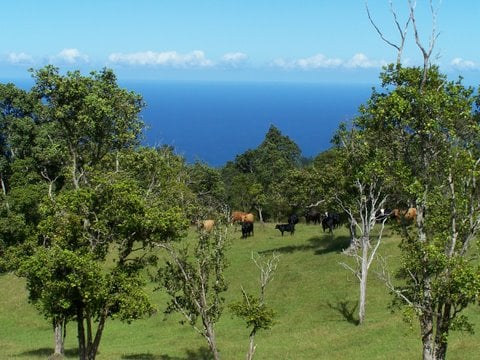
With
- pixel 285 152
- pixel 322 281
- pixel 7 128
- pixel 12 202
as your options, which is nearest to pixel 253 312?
pixel 322 281

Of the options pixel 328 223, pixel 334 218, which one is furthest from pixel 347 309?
pixel 334 218

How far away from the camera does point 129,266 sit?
2662 centimetres

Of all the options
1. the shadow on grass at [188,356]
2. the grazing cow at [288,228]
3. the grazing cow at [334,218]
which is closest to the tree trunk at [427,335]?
the shadow on grass at [188,356]

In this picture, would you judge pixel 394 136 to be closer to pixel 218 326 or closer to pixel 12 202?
pixel 218 326

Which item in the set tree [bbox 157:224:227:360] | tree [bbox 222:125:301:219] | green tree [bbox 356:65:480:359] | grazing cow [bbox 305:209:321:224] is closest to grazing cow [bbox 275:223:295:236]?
tree [bbox 222:125:301:219]

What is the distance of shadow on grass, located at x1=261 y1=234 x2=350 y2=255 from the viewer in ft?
194

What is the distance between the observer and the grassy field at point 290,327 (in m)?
35.8

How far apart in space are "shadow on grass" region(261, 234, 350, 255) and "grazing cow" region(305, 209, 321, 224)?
12.2m

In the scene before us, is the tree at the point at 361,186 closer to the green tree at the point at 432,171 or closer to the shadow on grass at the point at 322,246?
the green tree at the point at 432,171

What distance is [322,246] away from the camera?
61250 mm

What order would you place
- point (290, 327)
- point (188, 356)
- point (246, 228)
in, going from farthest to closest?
point (246, 228)
point (290, 327)
point (188, 356)

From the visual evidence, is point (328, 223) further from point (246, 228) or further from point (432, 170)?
point (432, 170)

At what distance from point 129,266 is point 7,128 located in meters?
43.2

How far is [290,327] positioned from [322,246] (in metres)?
20.2
